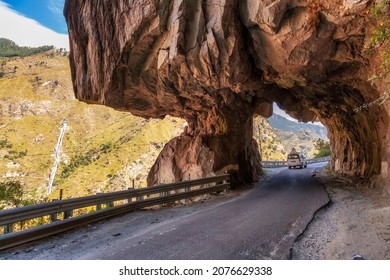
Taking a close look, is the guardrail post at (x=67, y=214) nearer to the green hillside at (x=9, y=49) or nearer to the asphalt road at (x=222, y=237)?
the asphalt road at (x=222, y=237)

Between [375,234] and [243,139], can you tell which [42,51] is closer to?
[243,139]

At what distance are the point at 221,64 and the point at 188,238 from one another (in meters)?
10.6

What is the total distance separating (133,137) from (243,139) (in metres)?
57.2

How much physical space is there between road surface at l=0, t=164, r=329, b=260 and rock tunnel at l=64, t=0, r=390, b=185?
7341mm

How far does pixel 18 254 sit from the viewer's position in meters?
5.65

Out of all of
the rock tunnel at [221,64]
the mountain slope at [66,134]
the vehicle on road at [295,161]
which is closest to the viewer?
the rock tunnel at [221,64]

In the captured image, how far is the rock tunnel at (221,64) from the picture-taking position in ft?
38.8

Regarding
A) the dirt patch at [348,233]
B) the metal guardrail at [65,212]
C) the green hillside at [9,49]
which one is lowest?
the dirt patch at [348,233]

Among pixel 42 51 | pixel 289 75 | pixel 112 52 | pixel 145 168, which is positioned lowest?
pixel 145 168

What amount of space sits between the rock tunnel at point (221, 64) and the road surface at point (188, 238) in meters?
7.34

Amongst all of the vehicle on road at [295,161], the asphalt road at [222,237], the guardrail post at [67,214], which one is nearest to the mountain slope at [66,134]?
the vehicle on road at [295,161]

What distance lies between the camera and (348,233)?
6406 mm

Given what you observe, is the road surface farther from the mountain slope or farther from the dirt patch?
the mountain slope

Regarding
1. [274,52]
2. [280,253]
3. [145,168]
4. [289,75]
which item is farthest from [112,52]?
[145,168]
